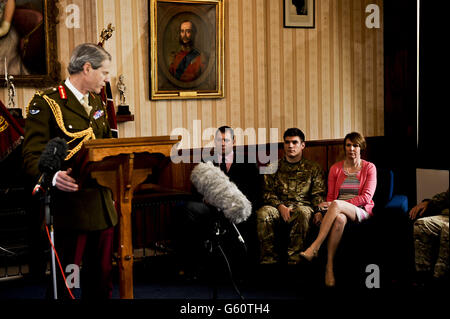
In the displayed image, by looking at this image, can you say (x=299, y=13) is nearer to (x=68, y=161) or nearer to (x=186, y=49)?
(x=186, y=49)

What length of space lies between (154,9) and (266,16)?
3.84 ft

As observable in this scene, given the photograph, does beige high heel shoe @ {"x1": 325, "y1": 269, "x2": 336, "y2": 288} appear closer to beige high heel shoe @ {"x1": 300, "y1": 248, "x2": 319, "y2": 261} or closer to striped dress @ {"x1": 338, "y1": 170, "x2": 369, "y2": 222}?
beige high heel shoe @ {"x1": 300, "y1": 248, "x2": 319, "y2": 261}

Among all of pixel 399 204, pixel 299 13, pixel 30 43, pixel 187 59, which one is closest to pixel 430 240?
pixel 399 204

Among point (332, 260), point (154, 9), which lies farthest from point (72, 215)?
point (154, 9)

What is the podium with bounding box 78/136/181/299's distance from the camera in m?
2.37

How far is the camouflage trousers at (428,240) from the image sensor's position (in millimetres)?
3580

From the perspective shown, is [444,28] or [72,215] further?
[444,28]

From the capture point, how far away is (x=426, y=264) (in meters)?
3.59

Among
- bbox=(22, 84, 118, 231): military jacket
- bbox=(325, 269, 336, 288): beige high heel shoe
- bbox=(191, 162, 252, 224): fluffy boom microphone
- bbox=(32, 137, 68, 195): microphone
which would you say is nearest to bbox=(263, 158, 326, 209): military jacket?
bbox=(325, 269, 336, 288): beige high heel shoe

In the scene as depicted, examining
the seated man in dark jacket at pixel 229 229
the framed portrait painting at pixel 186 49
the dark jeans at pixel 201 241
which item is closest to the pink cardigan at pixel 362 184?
the seated man in dark jacket at pixel 229 229

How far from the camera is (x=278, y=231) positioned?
4.11 meters

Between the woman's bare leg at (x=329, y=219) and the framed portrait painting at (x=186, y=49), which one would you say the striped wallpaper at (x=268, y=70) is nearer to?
the framed portrait painting at (x=186, y=49)
